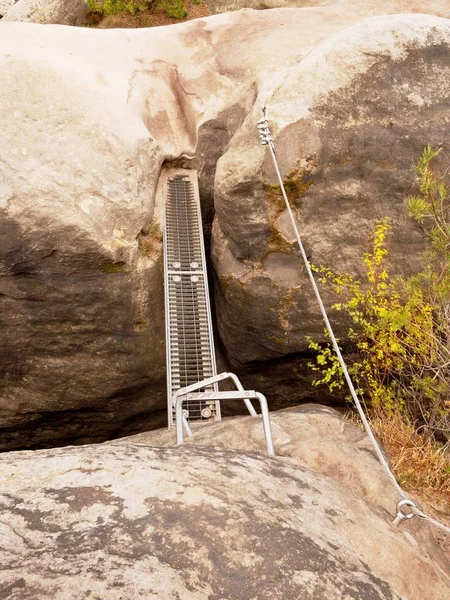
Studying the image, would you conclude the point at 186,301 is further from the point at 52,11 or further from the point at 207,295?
the point at 52,11

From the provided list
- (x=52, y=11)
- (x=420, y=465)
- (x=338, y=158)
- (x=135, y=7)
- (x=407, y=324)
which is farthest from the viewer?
(x=52, y=11)

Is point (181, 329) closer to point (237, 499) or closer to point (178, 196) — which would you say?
point (178, 196)

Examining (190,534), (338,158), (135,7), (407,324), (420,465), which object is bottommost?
(420,465)

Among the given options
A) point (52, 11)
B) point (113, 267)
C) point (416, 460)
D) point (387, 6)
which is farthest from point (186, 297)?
point (52, 11)

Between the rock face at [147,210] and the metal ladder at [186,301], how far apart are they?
213mm

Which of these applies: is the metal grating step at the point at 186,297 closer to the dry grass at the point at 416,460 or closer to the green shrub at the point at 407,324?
the green shrub at the point at 407,324

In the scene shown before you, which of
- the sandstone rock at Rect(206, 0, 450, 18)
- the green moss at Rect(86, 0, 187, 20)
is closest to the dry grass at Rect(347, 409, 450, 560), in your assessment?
the sandstone rock at Rect(206, 0, 450, 18)

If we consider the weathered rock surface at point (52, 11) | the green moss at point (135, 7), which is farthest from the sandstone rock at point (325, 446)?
the weathered rock surface at point (52, 11)

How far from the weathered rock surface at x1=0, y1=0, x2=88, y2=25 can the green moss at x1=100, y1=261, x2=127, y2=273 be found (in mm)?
7488

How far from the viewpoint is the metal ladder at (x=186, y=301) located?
269 inches

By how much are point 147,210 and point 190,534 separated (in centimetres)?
495

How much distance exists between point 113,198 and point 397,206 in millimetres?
2972

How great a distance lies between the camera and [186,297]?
7.45 metres

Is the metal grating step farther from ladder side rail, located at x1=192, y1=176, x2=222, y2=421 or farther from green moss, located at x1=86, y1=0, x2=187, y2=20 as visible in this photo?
green moss, located at x1=86, y1=0, x2=187, y2=20
